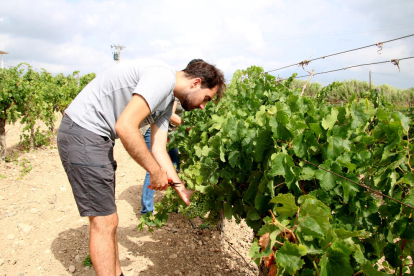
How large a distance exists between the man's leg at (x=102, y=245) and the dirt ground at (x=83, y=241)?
0.96m

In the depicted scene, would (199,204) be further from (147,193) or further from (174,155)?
(174,155)

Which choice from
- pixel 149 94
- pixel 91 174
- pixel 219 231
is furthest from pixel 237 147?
pixel 219 231

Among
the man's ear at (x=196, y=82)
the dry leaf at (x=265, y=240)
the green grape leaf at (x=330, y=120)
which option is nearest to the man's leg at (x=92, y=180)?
the man's ear at (x=196, y=82)

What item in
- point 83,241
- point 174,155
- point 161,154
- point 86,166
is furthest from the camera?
point 174,155

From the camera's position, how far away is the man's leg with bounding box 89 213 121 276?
79.5 inches

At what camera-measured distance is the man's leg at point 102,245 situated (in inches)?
79.5

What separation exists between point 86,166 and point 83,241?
1917mm

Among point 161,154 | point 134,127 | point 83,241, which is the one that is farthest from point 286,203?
point 83,241

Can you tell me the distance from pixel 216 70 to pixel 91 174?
4.06 ft

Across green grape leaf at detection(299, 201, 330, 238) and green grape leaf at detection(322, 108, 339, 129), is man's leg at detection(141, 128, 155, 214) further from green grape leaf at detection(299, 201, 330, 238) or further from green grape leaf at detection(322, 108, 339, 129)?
green grape leaf at detection(299, 201, 330, 238)

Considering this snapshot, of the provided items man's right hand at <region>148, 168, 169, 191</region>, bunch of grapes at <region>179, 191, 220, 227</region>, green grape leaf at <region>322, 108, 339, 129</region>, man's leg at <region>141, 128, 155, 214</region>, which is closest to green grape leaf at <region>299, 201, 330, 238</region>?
green grape leaf at <region>322, 108, 339, 129</region>

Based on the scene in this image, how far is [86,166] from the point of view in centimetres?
200

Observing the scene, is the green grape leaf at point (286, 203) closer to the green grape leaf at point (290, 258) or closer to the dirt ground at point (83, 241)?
the green grape leaf at point (290, 258)

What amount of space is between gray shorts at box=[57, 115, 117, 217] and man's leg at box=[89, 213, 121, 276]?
0.07m
